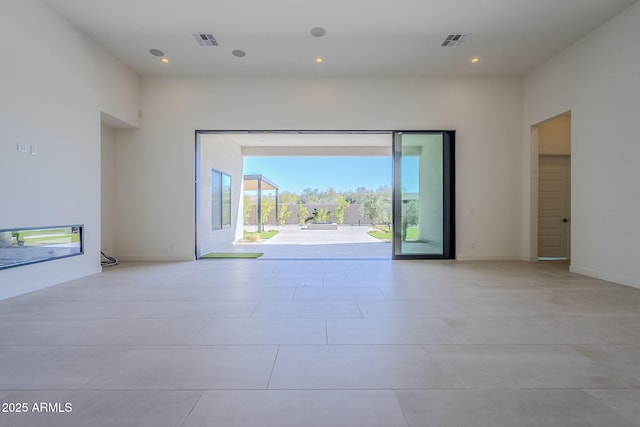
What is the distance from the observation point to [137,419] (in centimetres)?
169

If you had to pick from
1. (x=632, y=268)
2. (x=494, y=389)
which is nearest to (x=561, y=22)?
(x=632, y=268)

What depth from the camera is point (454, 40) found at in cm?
554

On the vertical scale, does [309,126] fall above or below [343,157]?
below

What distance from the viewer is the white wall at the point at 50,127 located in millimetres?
4102

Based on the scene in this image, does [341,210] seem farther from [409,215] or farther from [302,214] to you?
[409,215]

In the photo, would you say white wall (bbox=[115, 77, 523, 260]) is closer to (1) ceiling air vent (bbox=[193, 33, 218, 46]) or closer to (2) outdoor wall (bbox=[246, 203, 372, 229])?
(1) ceiling air vent (bbox=[193, 33, 218, 46])

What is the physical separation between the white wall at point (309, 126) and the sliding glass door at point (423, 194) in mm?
237

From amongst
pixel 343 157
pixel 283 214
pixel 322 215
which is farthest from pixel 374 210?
pixel 343 157

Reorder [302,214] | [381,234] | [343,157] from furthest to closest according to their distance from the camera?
[302,214] < [381,234] < [343,157]

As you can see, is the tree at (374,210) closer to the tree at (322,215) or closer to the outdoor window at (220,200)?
the tree at (322,215)

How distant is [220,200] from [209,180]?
1185 mm

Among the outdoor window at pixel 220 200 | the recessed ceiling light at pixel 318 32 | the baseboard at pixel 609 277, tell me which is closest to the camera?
the baseboard at pixel 609 277

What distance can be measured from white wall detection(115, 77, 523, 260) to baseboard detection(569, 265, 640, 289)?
1.46m

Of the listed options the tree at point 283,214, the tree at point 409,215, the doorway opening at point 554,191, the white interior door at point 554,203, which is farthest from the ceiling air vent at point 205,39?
the tree at point 283,214
